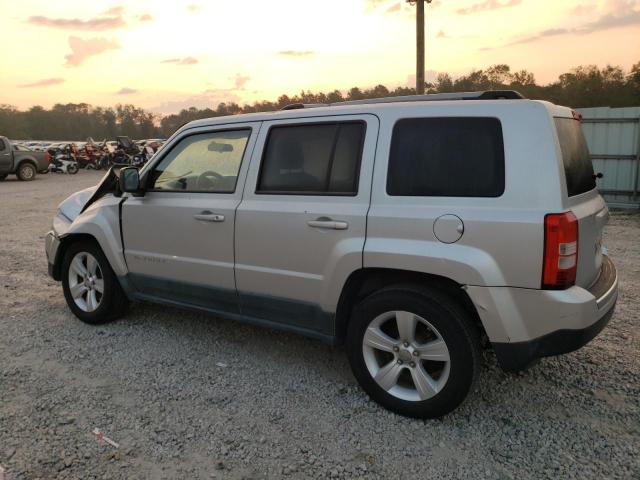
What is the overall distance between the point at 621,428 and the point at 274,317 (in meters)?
2.21

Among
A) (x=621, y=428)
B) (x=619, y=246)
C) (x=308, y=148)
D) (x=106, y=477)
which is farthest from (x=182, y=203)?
(x=619, y=246)

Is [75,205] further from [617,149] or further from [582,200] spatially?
[617,149]

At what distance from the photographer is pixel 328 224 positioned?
3.22 metres

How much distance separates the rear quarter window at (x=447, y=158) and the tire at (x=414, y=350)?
60 centimetres

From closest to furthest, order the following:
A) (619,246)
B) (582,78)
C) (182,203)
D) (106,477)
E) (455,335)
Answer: (106,477) < (455,335) < (182,203) < (619,246) < (582,78)

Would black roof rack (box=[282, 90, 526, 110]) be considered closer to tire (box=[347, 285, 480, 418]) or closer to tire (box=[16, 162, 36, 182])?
tire (box=[347, 285, 480, 418])

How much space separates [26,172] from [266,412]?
71.4 ft

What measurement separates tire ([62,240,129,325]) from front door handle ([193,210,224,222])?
1.27m

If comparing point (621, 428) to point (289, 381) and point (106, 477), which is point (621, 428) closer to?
point (289, 381)

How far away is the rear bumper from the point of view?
2684 mm

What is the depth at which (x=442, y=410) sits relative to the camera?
3014 millimetres

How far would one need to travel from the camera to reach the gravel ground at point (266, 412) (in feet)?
8.87

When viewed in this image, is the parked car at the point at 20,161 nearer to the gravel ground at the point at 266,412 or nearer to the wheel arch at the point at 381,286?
the gravel ground at the point at 266,412

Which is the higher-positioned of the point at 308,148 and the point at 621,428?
the point at 308,148
